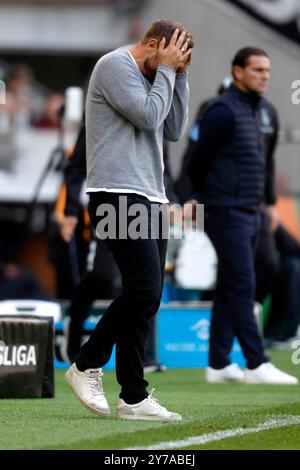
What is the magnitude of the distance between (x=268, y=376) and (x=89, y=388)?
9.20ft

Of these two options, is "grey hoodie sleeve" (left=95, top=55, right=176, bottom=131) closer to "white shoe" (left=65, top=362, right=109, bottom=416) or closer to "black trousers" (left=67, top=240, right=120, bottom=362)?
"white shoe" (left=65, top=362, right=109, bottom=416)

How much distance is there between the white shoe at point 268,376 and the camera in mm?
9500

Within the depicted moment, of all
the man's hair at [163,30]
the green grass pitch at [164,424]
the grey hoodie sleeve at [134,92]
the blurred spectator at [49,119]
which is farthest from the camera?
the blurred spectator at [49,119]

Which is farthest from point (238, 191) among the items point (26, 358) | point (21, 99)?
point (21, 99)

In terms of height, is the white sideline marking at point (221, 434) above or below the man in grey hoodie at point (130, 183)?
below

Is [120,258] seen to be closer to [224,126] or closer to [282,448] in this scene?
[282,448]

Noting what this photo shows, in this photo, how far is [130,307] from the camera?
675 centimetres

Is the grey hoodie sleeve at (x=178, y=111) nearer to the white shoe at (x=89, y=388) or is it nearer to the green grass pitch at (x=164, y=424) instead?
the white shoe at (x=89, y=388)

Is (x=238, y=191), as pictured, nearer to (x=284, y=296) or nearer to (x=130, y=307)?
(x=130, y=307)

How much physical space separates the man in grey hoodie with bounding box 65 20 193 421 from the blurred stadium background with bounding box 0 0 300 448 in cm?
858

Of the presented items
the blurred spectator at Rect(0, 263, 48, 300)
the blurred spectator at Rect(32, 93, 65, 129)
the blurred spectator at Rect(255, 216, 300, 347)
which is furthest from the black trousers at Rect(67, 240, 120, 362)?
the blurred spectator at Rect(32, 93, 65, 129)

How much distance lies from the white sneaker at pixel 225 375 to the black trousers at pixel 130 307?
2935mm

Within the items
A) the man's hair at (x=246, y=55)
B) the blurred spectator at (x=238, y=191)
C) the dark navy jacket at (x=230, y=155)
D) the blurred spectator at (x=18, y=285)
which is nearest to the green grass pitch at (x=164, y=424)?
the blurred spectator at (x=238, y=191)
